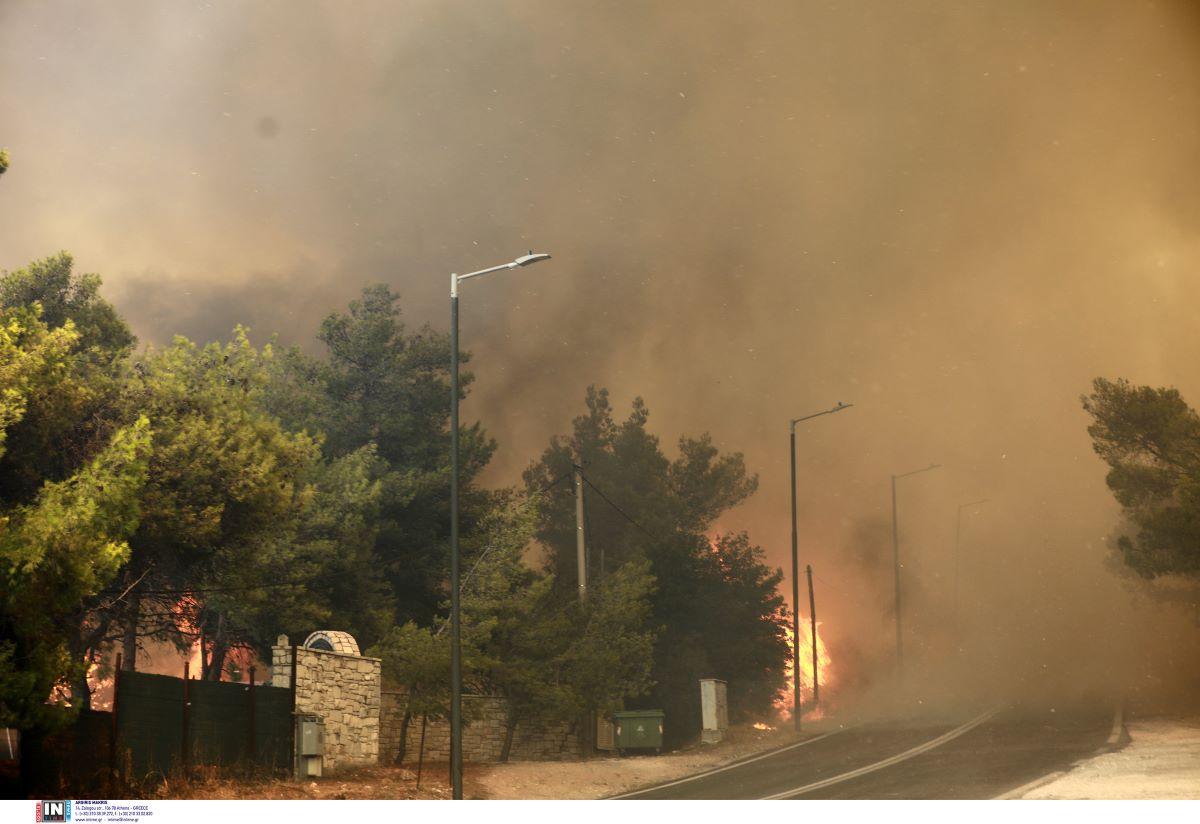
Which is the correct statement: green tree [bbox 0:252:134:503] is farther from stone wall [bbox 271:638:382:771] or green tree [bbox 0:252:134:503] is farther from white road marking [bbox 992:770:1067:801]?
white road marking [bbox 992:770:1067:801]

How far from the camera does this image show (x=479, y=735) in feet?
113

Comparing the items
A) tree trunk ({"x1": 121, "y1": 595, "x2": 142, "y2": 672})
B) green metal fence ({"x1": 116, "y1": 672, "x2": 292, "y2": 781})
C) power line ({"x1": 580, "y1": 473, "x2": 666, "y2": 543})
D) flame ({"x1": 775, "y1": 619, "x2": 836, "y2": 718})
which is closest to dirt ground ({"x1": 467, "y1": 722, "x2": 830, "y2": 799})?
green metal fence ({"x1": 116, "y1": 672, "x2": 292, "y2": 781})

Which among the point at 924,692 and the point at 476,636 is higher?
the point at 476,636

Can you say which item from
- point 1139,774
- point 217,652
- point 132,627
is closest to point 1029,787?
point 1139,774

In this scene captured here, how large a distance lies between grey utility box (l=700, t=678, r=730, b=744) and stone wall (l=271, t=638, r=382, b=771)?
1312 centimetres

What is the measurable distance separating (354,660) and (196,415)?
6512 millimetres

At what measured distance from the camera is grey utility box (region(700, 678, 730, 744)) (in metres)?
38.1

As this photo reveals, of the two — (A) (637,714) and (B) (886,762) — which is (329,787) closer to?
(B) (886,762)

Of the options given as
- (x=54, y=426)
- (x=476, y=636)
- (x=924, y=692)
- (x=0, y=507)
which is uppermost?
(x=54, y=426)

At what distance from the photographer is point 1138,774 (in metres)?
23.5
